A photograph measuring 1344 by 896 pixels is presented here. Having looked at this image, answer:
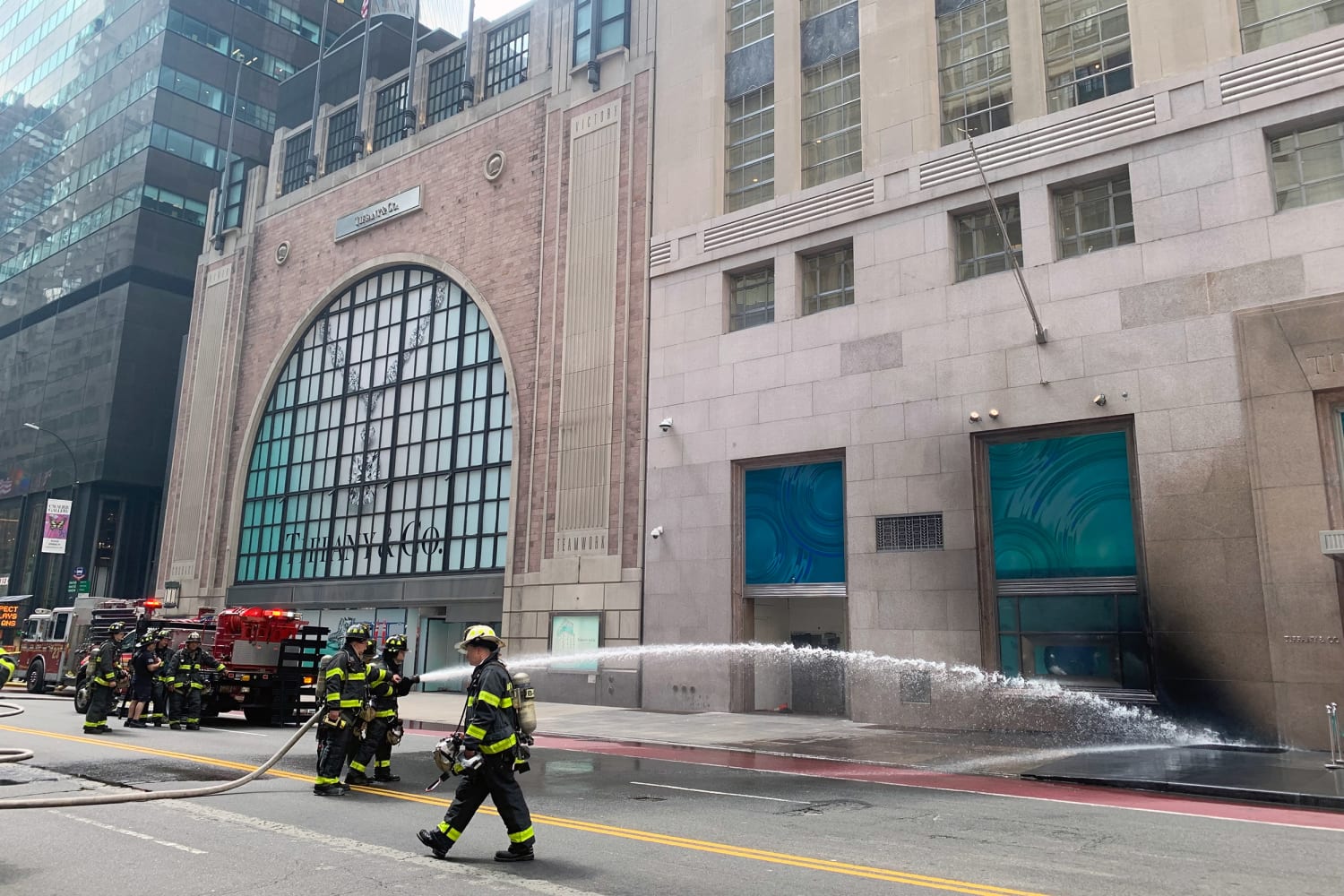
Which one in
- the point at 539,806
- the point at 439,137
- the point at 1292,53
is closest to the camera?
the point at 539,806

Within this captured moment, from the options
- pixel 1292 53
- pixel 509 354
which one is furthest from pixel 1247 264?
pixel 509 354

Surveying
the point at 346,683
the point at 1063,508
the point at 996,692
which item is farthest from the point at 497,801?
the point at 1063,508

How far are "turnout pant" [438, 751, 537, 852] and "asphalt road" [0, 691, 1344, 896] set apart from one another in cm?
25

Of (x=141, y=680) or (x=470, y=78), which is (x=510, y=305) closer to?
(x=470, y=78)

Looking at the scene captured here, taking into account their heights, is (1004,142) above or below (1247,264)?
above

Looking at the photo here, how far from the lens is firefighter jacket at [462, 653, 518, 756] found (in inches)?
306

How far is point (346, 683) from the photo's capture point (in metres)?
11.6

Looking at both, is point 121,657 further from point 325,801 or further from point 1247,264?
point 1247,264

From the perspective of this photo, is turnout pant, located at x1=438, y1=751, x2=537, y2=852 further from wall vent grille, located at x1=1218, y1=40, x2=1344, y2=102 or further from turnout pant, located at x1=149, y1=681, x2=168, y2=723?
wall vent grille, located at x1=1218, y1=40, x2=1344, y2=102

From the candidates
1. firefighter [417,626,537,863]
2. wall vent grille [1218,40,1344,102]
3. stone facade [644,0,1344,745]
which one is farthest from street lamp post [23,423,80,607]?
wall vent grille [1218,40,1344,102]

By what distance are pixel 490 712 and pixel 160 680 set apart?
15724 mm

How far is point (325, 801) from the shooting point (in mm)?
10695

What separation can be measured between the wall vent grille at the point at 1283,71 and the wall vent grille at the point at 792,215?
820 cm

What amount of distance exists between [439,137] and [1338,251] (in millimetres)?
31568
